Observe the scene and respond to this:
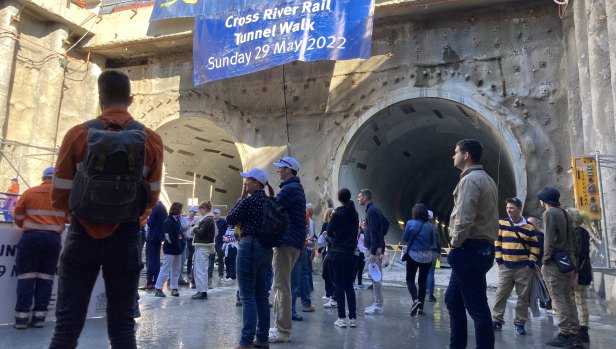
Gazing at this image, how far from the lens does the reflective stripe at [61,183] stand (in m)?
2.49

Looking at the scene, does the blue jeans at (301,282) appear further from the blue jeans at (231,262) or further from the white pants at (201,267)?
the blue jeans at (231,262)

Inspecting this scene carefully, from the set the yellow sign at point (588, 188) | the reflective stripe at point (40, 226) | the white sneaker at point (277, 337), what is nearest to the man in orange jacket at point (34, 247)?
the reflective stripe at point (40, 226)

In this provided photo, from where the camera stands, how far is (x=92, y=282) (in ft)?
8.13

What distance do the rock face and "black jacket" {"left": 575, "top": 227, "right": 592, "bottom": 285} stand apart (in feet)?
9.60

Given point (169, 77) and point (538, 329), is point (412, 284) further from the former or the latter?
point (169, 77)

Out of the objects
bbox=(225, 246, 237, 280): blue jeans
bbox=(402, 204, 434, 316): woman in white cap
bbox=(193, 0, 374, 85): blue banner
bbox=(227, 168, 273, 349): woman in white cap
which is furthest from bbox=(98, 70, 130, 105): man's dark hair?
bbox=(193, 0, 374, 85): blue banner

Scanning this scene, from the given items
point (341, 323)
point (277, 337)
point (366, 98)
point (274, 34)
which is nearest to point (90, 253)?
point (277, 337)

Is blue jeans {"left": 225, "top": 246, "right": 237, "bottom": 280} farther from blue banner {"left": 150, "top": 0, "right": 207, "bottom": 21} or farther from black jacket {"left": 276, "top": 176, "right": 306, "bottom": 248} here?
blue banner {"left": 150, "top": 0, "right": 207, "bottom": 21}

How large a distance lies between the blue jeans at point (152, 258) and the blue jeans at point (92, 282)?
6.23m

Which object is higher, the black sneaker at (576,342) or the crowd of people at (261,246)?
the crowd of people at (261,246)

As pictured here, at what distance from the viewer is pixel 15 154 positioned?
1493cm

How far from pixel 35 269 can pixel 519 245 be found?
561 centimetres

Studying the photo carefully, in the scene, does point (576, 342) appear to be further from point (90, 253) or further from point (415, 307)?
point (90, 253)

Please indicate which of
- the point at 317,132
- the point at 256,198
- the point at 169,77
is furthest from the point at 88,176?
the point at 169,77
